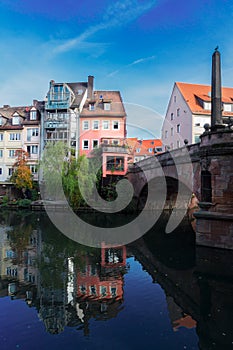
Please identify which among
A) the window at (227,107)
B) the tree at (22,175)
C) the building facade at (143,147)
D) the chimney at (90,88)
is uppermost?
the chimney at (90,88)

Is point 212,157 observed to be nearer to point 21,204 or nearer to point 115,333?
point 115,333

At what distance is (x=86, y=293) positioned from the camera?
9219 mm

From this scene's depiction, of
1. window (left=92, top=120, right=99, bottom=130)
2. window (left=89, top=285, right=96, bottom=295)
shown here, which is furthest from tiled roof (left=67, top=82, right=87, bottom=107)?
window (left=89, top=285, right=96, bottom=295)

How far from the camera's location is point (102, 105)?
37844 mm

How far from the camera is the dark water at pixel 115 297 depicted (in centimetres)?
649

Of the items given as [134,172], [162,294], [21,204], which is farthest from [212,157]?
[21,204]

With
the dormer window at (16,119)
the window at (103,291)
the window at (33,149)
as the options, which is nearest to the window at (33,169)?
the window at (33,149)

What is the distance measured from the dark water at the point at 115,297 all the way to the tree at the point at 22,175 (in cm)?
2008

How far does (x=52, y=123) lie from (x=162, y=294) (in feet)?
Result: 106

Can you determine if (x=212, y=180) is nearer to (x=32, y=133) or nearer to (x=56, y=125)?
(x=56, y=125)

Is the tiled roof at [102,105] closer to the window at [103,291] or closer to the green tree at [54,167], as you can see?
the green tree at [54,167]

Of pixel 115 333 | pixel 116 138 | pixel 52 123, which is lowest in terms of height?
pixel 115 333

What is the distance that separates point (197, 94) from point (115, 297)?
103ft

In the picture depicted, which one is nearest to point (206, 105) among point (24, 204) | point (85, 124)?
point (85, 124)
